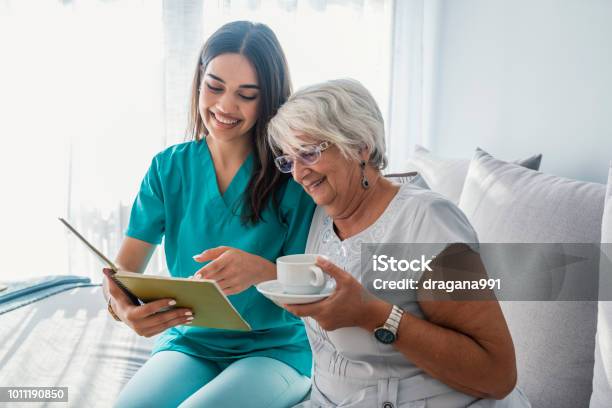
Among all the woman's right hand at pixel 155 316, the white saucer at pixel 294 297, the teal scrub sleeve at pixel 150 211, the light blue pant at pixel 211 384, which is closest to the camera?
the white saucer at pixel 294 297

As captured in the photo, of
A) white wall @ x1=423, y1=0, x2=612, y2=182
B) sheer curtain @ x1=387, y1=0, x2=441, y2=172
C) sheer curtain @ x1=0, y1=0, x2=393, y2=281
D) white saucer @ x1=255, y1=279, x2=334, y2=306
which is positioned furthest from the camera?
sheer curtain @ x1=387, y1=0, x2=441, y2=172

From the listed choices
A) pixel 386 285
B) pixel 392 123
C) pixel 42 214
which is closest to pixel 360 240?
pixel 386 285

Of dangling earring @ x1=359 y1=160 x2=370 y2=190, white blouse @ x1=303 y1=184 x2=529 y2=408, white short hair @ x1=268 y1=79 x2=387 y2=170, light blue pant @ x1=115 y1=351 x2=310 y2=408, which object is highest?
white short hair @ x1=268 y1=79 x2=387 y2=170

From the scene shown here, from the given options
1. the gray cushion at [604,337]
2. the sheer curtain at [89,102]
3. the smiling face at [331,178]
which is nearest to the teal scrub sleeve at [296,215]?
the smiling face at [331,178]

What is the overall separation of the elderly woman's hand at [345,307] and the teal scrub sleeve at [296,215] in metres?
0.43

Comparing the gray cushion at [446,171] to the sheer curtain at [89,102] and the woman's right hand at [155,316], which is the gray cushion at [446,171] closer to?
the woman's right hand at [155,316]

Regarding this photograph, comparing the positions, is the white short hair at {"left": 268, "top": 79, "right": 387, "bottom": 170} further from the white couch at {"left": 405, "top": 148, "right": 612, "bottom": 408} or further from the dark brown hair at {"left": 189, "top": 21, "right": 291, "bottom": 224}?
the white couch at {"left": 405, "top": 148, "right": 612, "bottom": 408}

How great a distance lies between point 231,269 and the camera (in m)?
1.20

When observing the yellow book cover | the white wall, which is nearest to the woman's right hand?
the yellow book cover

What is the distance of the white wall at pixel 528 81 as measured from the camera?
1643 mm

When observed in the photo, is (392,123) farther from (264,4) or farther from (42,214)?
(42,214)

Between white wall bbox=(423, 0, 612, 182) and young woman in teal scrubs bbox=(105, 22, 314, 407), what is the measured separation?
0.90 metres

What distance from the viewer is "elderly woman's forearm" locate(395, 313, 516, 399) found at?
0.97 m

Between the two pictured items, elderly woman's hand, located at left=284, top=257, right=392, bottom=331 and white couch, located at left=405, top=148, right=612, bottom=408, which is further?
white couch, located at left=405, top=148, right=612, bottom=408
